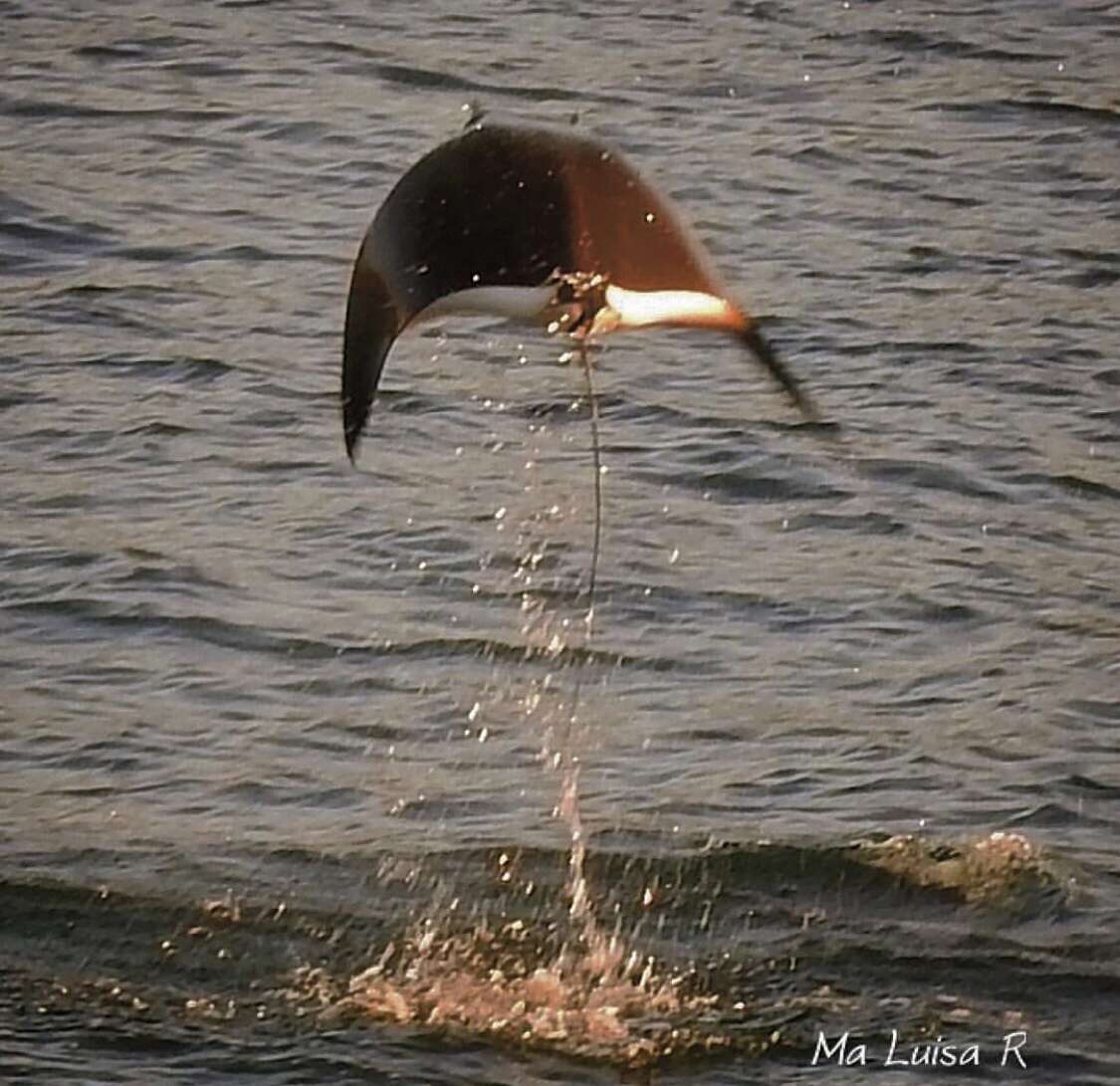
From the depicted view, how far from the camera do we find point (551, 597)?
25.4 feet

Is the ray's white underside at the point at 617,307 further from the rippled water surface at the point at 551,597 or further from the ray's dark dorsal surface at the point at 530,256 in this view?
the rippled water surface at the point at 551,597

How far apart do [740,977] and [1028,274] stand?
14.7ft

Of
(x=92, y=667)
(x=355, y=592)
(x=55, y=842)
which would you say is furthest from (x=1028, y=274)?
(x=55, y=842)

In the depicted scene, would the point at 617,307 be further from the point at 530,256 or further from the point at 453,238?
the point at 453,238

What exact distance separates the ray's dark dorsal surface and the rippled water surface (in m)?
1.22

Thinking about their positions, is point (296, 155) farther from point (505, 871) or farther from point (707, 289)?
point (707, 289)

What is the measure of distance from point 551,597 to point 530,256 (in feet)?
8.13

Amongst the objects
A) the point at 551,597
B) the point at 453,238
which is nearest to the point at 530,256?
the point at 453,238

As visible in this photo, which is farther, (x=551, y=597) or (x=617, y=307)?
(x=551, y=597)

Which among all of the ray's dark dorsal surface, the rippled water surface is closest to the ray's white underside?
the ray's dark dorsal surface

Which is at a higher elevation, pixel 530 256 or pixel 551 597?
pixel 530 256

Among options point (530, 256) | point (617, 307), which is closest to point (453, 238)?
point (530, 256)

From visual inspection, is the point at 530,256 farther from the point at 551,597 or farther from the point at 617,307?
the point at 551,597

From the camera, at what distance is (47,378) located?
889 cm
